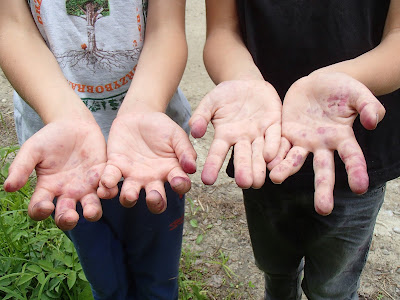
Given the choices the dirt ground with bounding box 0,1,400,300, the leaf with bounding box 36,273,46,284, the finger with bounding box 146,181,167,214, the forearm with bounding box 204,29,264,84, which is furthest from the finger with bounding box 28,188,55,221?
the dirt ground with bounding box 0,1,400,300

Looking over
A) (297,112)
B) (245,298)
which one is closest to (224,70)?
(297,112)

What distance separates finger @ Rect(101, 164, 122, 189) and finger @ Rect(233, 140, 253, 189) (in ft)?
0.91

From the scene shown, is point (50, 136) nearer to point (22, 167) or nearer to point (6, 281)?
point (22, 167)

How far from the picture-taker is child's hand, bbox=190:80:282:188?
1045 millimetres

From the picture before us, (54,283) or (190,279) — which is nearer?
(54,283)

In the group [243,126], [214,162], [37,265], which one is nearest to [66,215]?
[214,162]

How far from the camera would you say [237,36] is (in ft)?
4.61

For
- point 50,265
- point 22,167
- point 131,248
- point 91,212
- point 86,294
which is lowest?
point 86,294

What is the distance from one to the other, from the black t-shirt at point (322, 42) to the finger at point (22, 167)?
2.24 ft

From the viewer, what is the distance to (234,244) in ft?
7.60

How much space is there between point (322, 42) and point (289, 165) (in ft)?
1.36

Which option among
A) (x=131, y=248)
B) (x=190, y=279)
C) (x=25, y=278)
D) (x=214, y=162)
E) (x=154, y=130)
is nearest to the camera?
(x=214, y=162)

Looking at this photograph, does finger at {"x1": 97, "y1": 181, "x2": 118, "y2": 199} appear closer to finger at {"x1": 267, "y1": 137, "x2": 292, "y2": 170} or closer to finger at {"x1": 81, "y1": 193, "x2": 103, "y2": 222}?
finger at {"x1": 81, "y1": 193, "x2": 103, "y2": 222}

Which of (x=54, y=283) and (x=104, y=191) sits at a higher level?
(x=104, y=191)
